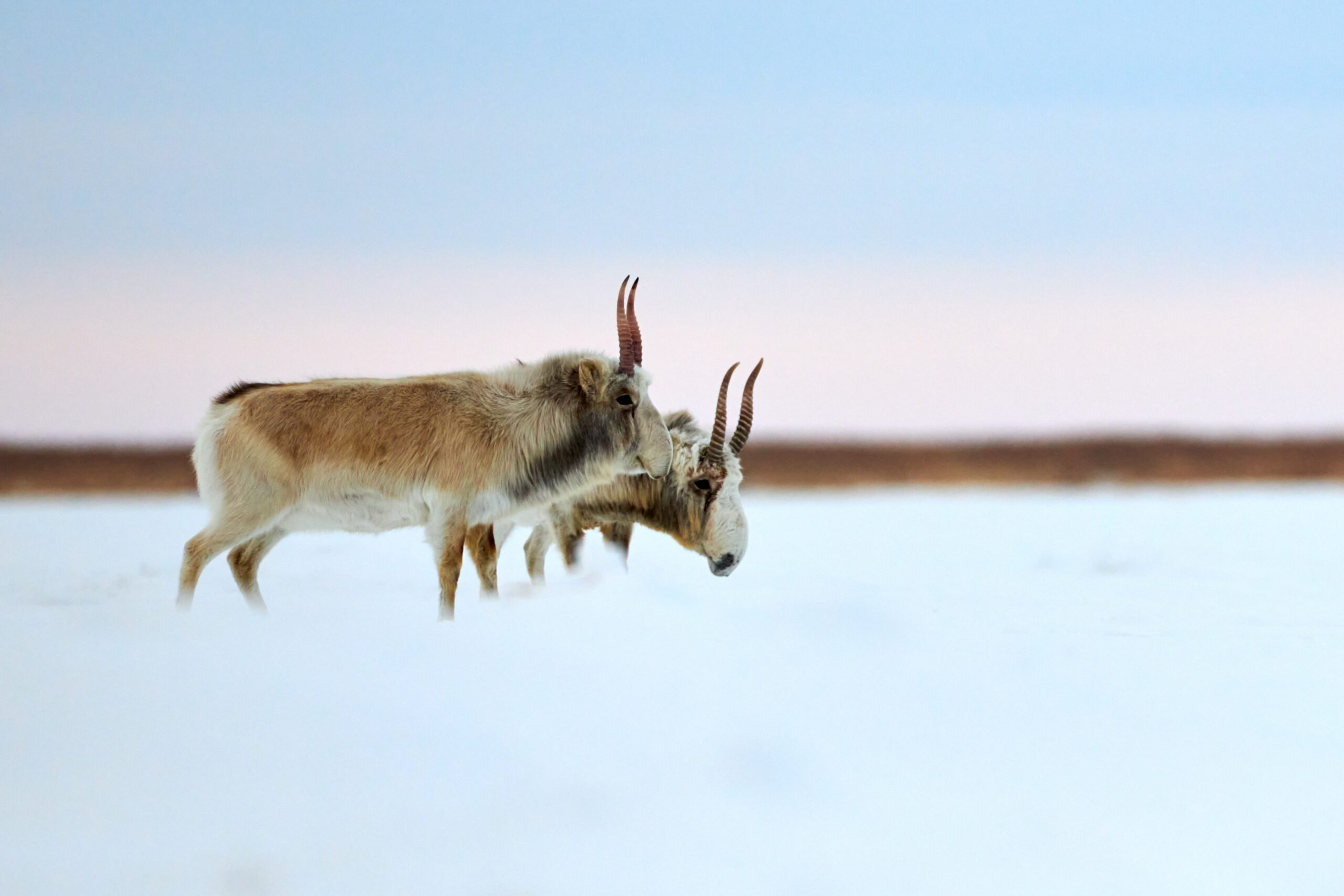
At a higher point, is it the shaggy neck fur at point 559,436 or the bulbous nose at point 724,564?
the shaggy neck fur at point 559,436

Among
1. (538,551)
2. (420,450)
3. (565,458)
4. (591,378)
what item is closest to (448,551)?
(420,450)

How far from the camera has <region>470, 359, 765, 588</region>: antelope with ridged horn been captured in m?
10.7

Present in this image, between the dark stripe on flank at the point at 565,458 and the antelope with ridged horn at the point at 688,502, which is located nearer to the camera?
the dark stripe on flank at the point at 565,458

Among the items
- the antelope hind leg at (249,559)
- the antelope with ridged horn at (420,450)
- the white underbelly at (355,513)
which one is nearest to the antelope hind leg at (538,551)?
the antelope with ridged horn at (420,450)

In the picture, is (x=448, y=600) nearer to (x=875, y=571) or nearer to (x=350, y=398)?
(x=350, y=398)

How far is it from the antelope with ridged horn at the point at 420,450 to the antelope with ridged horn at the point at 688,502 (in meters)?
1.12

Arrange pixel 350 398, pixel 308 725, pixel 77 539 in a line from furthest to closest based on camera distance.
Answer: pixel 77 539 < pixel 350 398 < pixel 308 725

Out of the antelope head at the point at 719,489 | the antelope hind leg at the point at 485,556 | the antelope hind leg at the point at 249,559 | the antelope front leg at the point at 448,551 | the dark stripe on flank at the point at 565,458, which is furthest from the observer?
the antelope head at the point at 719,489

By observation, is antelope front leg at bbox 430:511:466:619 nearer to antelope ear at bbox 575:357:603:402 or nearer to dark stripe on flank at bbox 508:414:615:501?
dark stripe on flank at bbox 508:414:615:501

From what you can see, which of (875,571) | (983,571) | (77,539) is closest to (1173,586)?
(983,571)

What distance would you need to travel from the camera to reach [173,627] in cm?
783

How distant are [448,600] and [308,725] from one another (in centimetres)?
265

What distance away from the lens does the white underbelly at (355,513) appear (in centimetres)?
902

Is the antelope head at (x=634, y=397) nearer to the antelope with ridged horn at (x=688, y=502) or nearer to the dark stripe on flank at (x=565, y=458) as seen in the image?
the dark stripe on flank at (x=565, y=458)
